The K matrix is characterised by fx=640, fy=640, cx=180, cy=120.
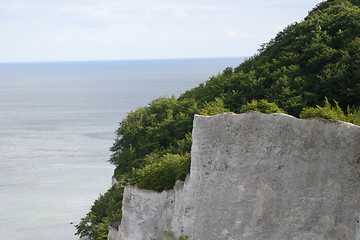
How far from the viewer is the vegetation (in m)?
40.4

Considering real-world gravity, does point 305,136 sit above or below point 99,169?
above

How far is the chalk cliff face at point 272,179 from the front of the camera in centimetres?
2323

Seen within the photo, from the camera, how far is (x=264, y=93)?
46.8 m

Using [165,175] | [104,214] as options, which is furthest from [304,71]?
[165,175]

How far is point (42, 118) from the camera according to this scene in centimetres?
15325

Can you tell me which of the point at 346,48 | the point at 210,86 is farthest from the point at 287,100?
the point at 210,86

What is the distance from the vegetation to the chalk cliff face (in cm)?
679

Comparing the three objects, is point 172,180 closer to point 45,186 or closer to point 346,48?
point 346,48

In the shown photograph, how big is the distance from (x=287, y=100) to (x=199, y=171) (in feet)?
61.4

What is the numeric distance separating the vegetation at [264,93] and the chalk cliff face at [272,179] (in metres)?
6.79

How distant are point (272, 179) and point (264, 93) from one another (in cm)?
2303

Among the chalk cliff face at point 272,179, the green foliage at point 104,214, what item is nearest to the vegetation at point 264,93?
the green foliage at point 104,214

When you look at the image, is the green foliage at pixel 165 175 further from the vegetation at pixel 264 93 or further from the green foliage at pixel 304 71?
the green foliage at pixel 304 71

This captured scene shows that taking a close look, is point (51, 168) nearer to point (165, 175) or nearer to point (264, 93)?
point (264, 93)
